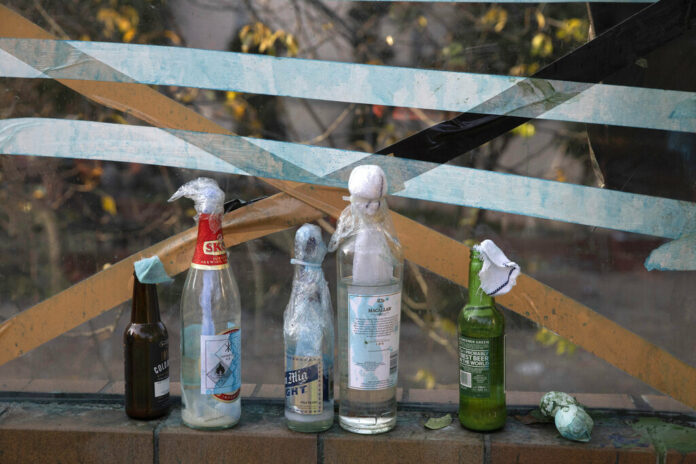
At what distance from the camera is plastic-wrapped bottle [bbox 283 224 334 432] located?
4.77 ft

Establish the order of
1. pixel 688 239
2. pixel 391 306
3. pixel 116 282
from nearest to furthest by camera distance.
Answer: pixel 391 306, pixel 688 239, pixel 116 282

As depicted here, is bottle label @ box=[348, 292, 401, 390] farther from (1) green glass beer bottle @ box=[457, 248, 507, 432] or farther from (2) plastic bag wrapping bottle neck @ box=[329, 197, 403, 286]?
(1) green glass beer bottle @ box=[457, 248, 507, 432]

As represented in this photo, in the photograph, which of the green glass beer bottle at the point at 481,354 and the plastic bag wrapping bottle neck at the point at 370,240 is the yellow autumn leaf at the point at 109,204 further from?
the green glass beer bottle at the point at 481,354

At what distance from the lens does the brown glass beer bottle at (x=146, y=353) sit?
1505 millimetres

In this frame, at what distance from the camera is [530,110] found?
1588 millimetres

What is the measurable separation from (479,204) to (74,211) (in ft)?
3.29

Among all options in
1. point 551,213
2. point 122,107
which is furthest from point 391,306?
point 122,107

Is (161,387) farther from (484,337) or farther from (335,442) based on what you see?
(484,337)

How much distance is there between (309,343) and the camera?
4.78 feet

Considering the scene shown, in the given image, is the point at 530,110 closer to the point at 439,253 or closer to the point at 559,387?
the point at 439,253

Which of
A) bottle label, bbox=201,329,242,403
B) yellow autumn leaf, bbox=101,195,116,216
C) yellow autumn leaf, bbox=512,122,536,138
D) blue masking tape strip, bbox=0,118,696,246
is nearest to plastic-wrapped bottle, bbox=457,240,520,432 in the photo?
blue masking tape strip, bbox=0,118,696,246

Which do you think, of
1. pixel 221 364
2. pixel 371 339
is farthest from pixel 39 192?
pixel 371 339

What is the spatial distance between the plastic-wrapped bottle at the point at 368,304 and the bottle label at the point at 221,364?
0.23 meters

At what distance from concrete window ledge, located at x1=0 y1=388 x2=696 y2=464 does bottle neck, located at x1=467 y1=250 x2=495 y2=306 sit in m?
0.30
